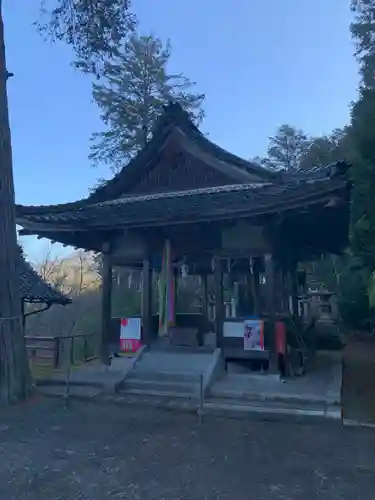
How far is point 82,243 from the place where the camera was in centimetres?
1013

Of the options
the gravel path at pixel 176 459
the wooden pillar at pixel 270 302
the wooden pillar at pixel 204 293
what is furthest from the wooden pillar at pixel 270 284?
the wooden pillar at pixel 204 293

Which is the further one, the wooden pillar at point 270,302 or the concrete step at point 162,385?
the wooden pillar at point 270,302

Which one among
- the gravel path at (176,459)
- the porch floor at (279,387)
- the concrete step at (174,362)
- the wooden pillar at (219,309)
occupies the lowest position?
the gravel path at (176,459)

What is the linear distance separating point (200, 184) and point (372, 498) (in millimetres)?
A: 7191

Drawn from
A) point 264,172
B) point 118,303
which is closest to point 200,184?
point 264,172

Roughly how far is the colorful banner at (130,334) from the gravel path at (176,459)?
2.61 meters

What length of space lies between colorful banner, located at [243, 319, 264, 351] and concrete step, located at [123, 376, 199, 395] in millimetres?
1304

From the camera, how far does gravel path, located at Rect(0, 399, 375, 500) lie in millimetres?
3951

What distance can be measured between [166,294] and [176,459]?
4631 millimetres

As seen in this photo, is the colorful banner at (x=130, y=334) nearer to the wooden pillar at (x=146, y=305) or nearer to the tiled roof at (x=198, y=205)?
the wooden pillar at (x=146, y=305)

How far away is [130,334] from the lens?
30.3 ft

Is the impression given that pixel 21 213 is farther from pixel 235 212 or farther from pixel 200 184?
pixel 235 212

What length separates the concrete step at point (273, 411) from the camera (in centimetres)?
599

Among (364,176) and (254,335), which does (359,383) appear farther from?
(364,176)
